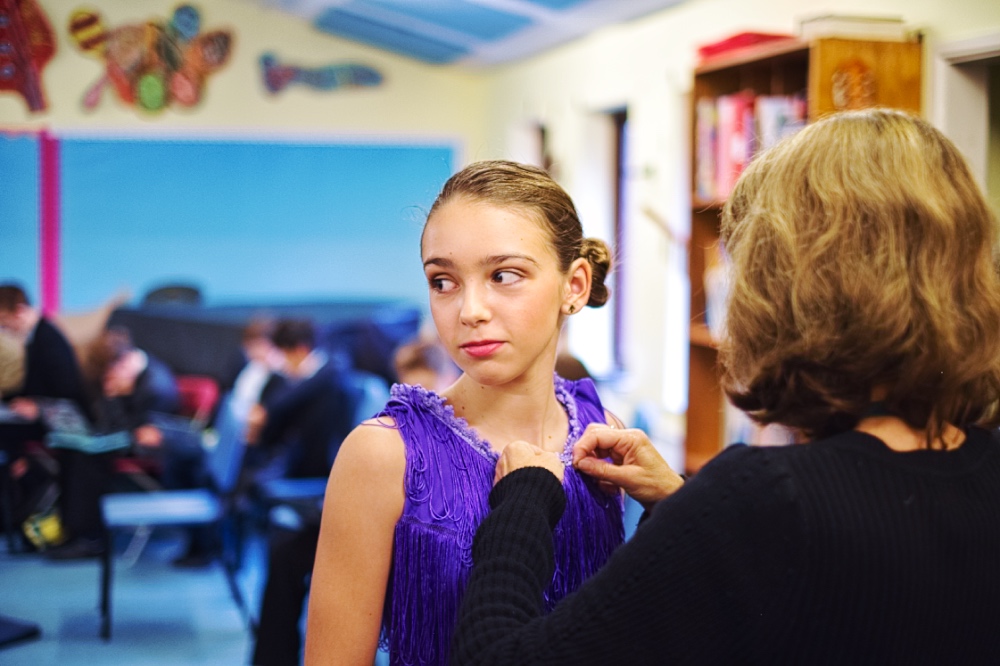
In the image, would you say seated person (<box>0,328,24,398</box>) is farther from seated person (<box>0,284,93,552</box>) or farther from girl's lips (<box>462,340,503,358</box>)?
girl's lips (<box>462,340,503,358</box>)

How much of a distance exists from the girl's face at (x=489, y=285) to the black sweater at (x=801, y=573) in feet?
1.27

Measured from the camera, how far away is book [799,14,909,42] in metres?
2.97

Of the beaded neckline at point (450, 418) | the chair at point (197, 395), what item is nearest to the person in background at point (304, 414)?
the chair at point (197, 395)

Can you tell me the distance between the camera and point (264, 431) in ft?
16.8

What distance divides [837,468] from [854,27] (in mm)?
2461

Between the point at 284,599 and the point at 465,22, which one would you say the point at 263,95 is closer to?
the point at 465,22

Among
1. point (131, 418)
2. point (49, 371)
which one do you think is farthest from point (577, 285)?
point (49, 371)

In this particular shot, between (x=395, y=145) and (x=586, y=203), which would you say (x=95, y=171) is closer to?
(x=395, y=145)

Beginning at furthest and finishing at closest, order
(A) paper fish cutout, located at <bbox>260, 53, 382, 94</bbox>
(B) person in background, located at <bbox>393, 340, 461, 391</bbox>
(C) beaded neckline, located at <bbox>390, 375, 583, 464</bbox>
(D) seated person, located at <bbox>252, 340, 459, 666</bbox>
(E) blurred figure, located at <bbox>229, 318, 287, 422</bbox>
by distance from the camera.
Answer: (A) paper fish cutout, located at <bbox>260, 53, 382, 94</bbox>
(E) blurred figure, located at <bbox>229, 318, 287, 422</bbox>
(B) person in background, located at <bbox>393, 340, 461, 391</bbox>
(D) seated person, located at <bbox>252, 340, 459, 666</bbox>
(C) beaded neckline, located at <bbox>390, 375, 583, 464</bbox>

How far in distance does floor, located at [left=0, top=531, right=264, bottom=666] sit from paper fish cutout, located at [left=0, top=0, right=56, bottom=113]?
2.87 metres

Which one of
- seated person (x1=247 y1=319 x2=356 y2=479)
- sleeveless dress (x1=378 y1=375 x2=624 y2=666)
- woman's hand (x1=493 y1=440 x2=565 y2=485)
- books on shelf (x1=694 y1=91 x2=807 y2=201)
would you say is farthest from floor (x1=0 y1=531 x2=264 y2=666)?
woman's hand (x1=493 y1=440 x2=565 y2=485)

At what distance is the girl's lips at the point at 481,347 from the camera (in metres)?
1.25

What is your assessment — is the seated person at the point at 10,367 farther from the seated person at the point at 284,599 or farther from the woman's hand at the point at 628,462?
the woman's hand at the point at 628,462

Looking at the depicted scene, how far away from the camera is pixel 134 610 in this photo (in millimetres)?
4891
